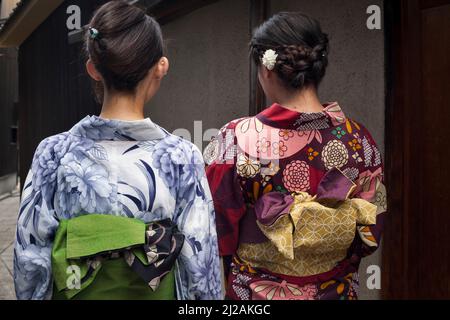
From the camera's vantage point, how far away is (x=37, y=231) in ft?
7.06

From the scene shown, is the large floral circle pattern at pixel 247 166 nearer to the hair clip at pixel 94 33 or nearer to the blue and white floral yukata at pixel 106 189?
the blue and white floral yukata at pixel 106 189

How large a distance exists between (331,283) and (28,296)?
1.33 meters

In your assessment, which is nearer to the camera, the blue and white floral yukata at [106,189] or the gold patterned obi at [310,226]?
the blue and white floral yukata at [106,189]

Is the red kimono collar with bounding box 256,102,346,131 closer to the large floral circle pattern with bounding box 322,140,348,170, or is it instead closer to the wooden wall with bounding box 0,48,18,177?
the large floral circle pattern with bounding box 322,140,348,170

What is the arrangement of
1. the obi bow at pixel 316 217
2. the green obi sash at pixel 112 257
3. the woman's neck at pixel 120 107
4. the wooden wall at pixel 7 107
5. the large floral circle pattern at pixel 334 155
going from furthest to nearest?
1. the wooden wall at pixel 7 107
2. the large floral circle pattern at pixel 334 155
3. the obi bow at pixel 316 217
4. the woman's neck at pixel 120 107
5. the green obi sash at pixel 112 257

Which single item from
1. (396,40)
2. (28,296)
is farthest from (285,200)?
(396,40)

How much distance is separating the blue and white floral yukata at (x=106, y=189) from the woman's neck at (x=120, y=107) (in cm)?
4

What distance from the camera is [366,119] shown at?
4.25 m

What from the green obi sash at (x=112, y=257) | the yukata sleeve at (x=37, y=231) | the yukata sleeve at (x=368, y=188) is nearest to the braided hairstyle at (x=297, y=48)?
the yukata sleeve at (x=368, y=188)

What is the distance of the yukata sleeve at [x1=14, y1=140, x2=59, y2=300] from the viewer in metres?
2.14

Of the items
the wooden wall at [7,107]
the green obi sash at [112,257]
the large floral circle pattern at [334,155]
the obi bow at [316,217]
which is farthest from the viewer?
the wooden wall at [7,107]

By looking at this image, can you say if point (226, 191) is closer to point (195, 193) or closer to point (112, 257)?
point (195, 193)

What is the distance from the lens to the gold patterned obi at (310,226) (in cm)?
240

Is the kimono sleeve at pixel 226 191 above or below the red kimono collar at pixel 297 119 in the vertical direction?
below
